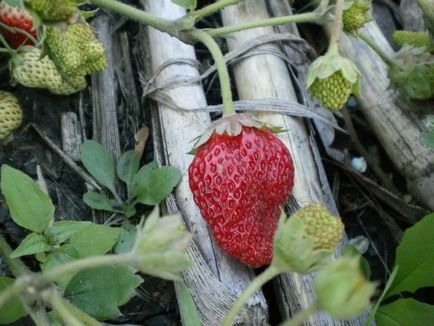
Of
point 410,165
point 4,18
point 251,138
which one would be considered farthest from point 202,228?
point 4,18

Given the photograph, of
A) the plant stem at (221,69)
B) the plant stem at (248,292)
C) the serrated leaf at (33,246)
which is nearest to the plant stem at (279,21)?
the plant stem at (221,69)

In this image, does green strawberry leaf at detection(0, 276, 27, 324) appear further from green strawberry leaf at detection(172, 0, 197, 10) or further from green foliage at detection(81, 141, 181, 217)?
green strawberry leaf at detection(172, 0, 197, 10)

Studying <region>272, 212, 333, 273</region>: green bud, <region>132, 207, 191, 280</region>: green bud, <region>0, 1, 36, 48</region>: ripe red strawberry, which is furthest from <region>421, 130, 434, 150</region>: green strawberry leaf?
<region>0, 1, 36, 48</region>: ripe red strawberry

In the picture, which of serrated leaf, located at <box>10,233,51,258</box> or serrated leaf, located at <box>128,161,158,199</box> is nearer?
serrated leaf, located at <box>10,233,51,258</box>

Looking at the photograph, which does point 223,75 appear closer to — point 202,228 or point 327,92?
point 327,92

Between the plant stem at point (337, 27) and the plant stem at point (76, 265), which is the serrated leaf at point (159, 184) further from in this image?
the plant stem at point (76, 265)

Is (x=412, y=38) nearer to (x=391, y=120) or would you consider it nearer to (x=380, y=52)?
(x=380, y=52)
